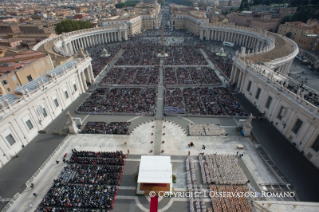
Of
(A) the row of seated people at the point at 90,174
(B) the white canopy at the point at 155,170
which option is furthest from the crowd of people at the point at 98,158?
(B) the white canopy at the point at 155,170

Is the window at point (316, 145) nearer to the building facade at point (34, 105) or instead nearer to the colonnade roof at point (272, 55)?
the colonnade roof at point (272, 55)

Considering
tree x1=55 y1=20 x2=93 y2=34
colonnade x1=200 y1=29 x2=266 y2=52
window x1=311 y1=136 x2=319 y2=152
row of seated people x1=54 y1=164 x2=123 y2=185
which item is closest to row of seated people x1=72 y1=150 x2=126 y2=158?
row of seated people x1=54 y1=164 x2=123 y2=185

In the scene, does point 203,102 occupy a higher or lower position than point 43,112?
lower

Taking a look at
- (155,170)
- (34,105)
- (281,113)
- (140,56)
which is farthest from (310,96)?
(140,56)

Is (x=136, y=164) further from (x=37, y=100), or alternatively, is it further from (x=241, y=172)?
(x=37, y=100)

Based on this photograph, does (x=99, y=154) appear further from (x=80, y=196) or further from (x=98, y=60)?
(x=98, y=60)

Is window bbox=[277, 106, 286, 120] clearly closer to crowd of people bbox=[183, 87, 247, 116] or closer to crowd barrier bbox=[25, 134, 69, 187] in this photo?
crowd of people bbox=[183, 87, 247, 116]

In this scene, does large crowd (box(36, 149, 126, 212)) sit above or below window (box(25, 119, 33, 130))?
below

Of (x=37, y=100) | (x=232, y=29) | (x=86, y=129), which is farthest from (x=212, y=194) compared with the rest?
(x=232, y=29)
